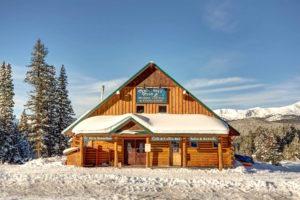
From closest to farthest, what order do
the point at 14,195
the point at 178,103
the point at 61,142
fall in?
1. the point at 14,195
2. the point at 178,103
3. the point at 61,142

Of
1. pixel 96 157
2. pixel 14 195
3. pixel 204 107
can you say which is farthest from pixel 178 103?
pixel 14 195

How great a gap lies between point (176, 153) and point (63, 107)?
2048cm

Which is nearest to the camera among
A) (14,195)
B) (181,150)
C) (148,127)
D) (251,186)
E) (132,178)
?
(14,195)

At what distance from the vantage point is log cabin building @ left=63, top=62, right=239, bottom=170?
21.3 m

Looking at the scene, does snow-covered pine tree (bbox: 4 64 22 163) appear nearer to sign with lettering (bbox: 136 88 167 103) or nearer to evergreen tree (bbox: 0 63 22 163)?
evergreen tree (bbox: 0 63 22 163)

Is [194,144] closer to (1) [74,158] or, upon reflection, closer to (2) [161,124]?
(2) [161,124]

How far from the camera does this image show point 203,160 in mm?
23328

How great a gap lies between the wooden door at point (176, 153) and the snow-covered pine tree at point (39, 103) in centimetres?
1657

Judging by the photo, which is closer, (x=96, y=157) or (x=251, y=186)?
(x=251, y=186)

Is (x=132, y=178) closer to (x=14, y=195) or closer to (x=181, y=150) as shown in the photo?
(x=14, y=195)

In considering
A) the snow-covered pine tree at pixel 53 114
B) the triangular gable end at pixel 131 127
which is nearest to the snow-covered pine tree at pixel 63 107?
the snow-covered pine tree at pixel 53 114

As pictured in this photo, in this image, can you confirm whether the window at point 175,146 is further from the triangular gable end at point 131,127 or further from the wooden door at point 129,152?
the triangular gable end at point 131,127

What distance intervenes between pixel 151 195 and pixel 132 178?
3.27 m

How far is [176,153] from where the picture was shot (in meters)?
23.3
